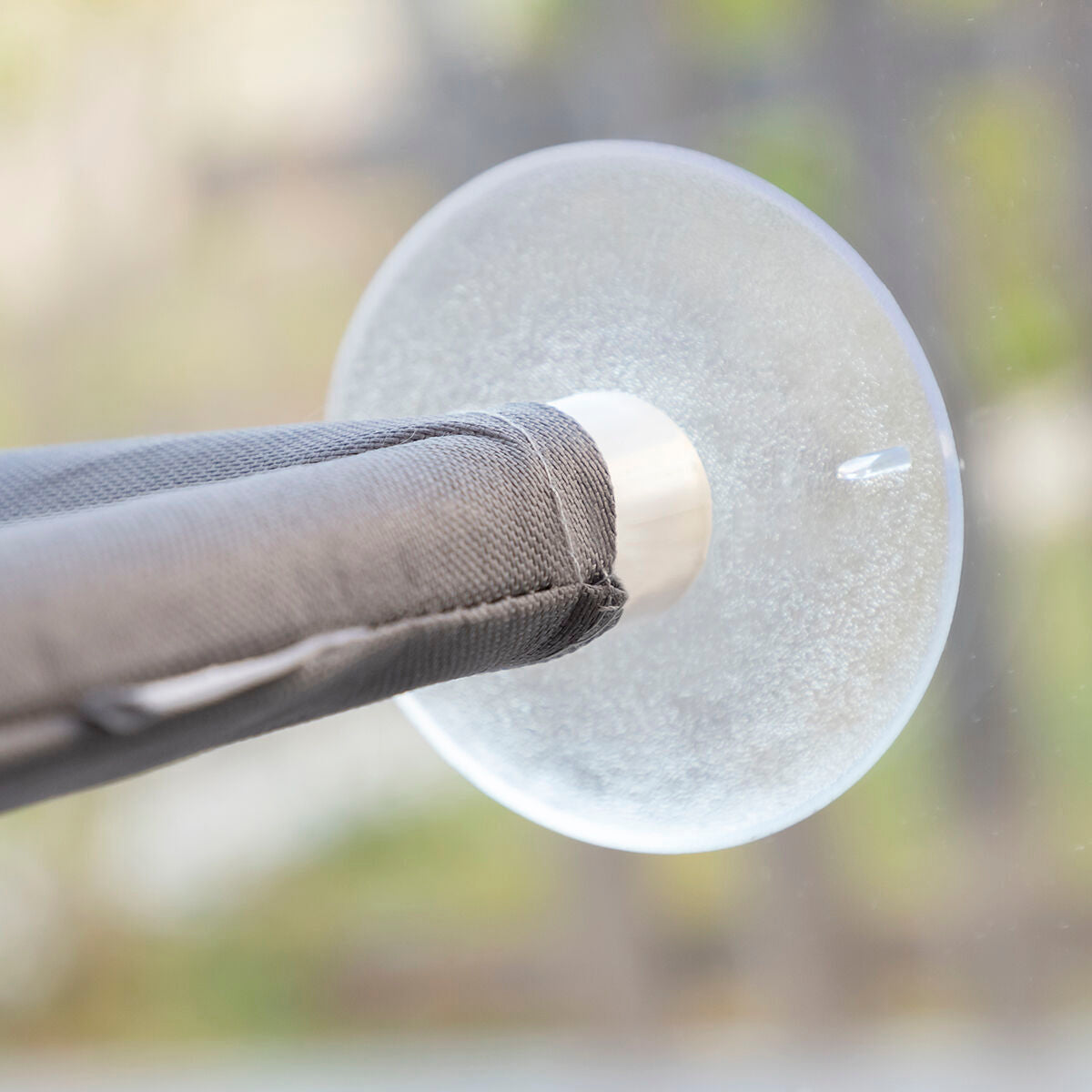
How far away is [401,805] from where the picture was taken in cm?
111

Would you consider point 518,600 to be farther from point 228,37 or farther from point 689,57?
point 228,37

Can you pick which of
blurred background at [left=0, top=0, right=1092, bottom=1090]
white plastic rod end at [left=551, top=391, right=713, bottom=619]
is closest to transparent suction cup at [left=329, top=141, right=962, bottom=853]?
white plastic rod end at [left=551, top=391, right=713, bottom=619]

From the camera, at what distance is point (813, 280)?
32 centimetres

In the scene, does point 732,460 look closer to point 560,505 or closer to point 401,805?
point 560,505

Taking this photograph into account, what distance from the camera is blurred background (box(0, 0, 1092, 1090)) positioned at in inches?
26.6

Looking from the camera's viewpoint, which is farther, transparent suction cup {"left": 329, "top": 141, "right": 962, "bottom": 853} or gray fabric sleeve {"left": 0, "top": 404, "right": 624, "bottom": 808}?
transparent suction cup {"left": 329, "top": 141, "right": 962, "bottom": 853}

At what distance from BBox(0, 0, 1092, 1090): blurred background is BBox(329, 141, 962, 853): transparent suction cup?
25 centimetres

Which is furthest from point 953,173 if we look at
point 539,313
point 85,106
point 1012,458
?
point 85,106

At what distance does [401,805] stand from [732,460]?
0.86m

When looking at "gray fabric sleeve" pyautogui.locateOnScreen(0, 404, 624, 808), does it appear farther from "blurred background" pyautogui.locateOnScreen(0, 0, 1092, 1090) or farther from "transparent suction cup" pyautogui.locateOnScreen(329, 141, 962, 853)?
"blurred background" pyautogui.locateOnScreen(0, 0, 1092, 1090)

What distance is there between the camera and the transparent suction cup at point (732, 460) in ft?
1.05

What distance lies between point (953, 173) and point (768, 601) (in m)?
0.26

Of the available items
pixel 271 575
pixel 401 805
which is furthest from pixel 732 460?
pixel 401 805

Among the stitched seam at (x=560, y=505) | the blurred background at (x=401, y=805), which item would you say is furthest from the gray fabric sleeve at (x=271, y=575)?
the blurred background at (x=401, y=805)
